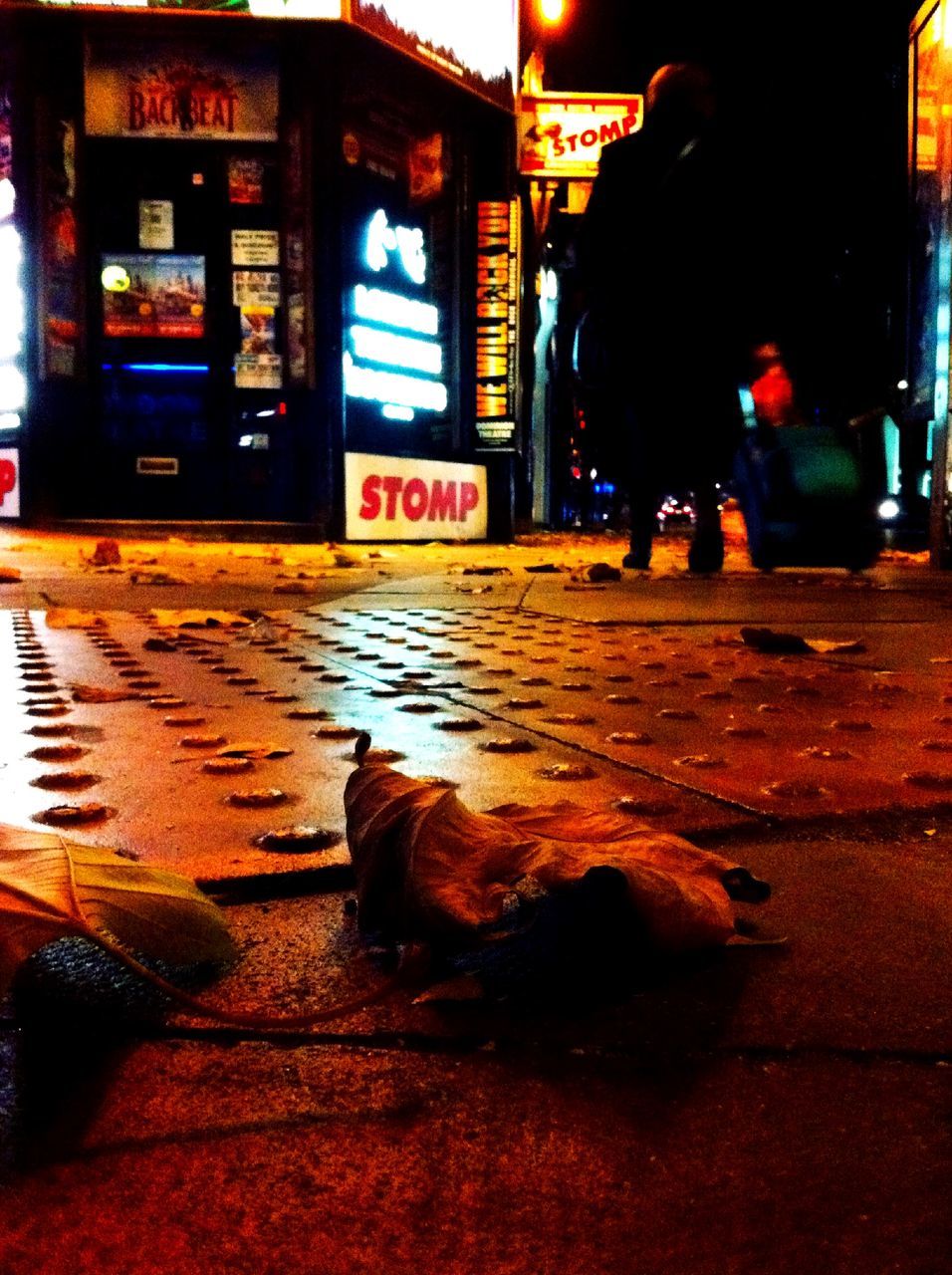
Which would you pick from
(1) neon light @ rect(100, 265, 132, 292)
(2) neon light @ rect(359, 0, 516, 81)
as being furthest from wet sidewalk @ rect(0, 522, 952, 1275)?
(2) neon light @ rect(359, 0, 516, 81)

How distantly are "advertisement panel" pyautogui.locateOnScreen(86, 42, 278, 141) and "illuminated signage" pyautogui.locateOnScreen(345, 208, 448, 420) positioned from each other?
6.15 feet

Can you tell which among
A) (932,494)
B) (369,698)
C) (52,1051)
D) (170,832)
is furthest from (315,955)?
(932,494)

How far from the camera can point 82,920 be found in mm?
844

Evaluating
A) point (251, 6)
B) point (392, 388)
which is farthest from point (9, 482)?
point (251, 6)

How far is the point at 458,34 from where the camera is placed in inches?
560

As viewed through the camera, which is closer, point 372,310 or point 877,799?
point 877,799

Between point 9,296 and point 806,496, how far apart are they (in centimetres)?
1043

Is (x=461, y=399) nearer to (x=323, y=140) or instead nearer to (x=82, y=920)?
(x=323, y=140)

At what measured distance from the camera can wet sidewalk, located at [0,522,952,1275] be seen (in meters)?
0.67

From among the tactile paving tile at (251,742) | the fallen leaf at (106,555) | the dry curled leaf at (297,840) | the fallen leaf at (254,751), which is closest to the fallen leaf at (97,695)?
the tactile paving tile at (251,742)

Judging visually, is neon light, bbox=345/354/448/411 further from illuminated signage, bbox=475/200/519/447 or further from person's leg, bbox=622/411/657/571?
person's leg, bbox=622/411/657/571

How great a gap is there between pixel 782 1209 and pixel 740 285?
21.7 feet

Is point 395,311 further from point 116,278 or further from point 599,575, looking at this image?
point 599,575

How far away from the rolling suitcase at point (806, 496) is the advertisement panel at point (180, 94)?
29.4 ft
